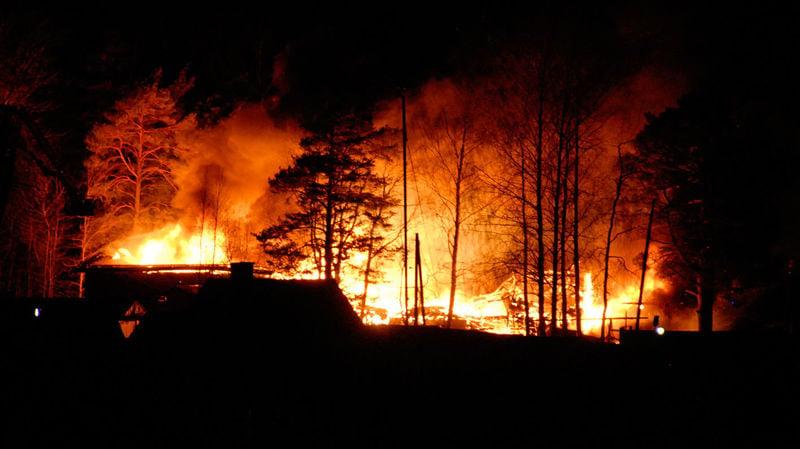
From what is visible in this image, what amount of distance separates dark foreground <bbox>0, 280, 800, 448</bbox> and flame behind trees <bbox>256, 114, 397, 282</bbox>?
1095 cm

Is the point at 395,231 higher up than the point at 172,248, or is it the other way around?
the point at 395,231

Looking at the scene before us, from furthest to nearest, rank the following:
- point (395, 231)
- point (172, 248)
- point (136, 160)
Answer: point (136, 160) → point (172, 248) → point (395, 231)

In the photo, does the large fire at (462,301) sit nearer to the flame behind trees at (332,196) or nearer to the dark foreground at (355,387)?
the flame behind trees at (332,196)

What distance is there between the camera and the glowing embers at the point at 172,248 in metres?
28.3

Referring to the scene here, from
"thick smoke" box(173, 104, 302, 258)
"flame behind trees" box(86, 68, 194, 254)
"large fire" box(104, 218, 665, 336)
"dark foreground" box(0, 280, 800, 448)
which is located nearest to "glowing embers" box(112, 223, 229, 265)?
"large fire" box(104, 218, 665, 336)

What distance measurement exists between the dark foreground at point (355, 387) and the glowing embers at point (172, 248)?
53.5 ft

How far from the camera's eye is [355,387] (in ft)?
32.5

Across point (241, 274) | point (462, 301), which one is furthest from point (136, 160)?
point (241, 274)

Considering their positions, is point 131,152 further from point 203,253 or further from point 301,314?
point 301,314

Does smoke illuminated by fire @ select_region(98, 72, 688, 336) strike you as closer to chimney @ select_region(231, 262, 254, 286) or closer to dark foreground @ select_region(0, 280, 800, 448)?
dark foreground @ select_region(0, 280, 800, 448)

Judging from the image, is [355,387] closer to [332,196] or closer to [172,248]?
[332,196]

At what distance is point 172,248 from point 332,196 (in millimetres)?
11514

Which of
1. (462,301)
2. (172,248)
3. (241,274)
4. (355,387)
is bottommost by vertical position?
(355,387)

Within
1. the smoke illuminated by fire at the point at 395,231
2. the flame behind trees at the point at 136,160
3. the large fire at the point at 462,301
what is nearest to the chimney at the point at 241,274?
the smoke illuminated by fire at the point at 395,231
